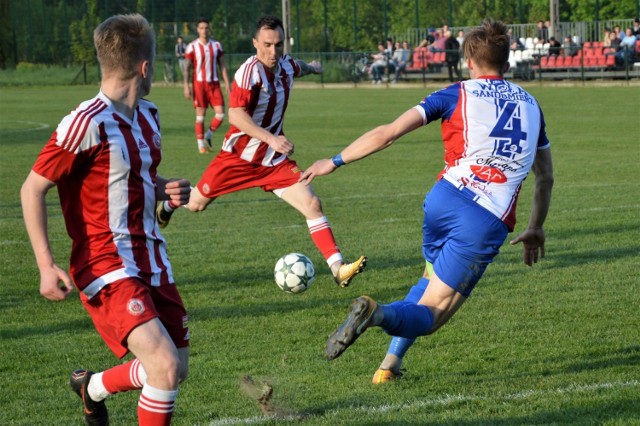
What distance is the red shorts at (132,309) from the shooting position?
153 inches

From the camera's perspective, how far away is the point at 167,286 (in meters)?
4.12

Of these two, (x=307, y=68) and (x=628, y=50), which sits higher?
(x=307, y=68)

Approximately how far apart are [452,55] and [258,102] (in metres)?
30.2

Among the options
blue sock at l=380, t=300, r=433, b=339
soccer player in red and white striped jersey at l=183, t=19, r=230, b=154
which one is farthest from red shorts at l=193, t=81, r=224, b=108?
blue sock at l=380, t=300, r=433, b=339

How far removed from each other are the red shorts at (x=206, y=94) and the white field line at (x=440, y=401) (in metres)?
15.1

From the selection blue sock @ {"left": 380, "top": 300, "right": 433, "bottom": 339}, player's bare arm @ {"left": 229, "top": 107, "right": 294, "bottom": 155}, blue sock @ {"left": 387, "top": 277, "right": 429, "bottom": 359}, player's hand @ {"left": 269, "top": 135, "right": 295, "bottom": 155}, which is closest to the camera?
blue sock @ {"left": 380, "top": 300, "right": 433, "bottom": 339}

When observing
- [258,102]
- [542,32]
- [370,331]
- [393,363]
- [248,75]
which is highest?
[542,32]

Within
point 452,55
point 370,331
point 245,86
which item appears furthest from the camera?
point 452,55

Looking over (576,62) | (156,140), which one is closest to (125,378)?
(156,140)

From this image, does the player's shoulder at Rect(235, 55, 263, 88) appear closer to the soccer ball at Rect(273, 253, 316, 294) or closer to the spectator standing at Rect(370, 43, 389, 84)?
the soccer ball at Rect(273, 253, 316, 294)

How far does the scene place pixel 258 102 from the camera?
8.47 m

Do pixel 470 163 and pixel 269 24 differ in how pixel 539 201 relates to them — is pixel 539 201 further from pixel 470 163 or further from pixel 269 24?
pixel 269 24

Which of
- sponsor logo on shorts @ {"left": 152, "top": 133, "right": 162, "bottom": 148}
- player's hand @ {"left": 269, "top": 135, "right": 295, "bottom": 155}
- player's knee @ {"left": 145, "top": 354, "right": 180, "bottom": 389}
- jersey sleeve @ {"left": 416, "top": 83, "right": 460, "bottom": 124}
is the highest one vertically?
jersey sleeve @ {"left": 416, "top": 83, "right": 460, "bottom": 124}

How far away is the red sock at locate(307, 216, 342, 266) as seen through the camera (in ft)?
25.5
